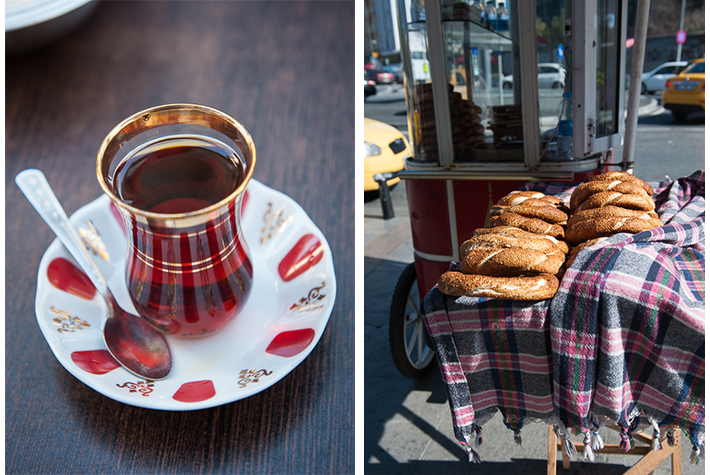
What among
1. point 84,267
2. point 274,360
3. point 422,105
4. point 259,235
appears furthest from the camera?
point 422,105

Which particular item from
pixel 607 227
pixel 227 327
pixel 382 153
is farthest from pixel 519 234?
pixel 382 153

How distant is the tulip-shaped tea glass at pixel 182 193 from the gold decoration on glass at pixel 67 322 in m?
0.13

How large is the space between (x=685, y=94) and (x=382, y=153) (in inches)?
191

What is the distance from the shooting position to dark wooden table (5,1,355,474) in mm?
740

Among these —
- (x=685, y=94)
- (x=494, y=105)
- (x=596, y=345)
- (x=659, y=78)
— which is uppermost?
(x=494, y=105)

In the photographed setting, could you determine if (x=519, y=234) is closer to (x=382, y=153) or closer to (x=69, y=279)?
(x=69, y=279)

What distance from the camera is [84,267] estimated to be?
34.2 inches

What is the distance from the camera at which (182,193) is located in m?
0.71

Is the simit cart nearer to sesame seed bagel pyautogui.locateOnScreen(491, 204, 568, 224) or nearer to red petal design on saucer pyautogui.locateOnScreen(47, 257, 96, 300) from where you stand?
sesame seed bagel pyautogui.locateOnScreen(491, 204, 568, 224)

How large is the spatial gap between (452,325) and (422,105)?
1.07 metres

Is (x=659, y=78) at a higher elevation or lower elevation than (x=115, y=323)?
→ lower

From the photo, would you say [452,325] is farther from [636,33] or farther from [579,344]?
[636,33]

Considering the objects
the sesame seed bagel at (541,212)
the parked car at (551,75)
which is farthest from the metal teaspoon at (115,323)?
the parked car at (551,75)

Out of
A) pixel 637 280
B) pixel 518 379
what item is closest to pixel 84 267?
pixel 518 379
